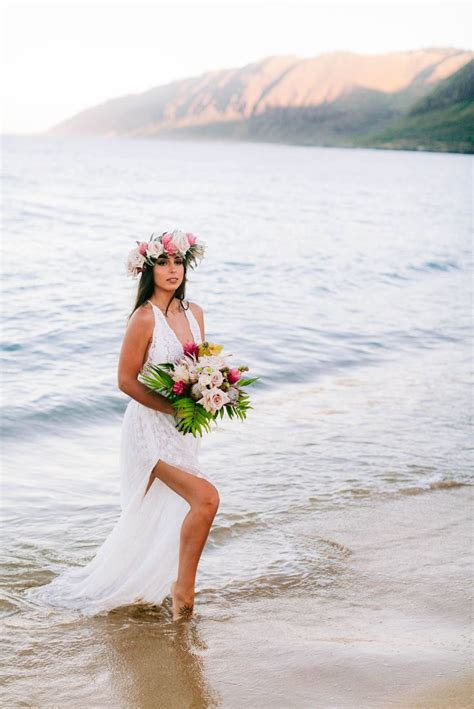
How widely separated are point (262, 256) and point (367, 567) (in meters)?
22.1

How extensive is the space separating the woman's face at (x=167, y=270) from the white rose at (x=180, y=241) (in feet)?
0.18

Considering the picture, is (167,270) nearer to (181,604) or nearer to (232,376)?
(232,376)

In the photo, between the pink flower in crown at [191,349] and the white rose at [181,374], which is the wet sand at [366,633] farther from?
the pink flower in crown at [191,349]

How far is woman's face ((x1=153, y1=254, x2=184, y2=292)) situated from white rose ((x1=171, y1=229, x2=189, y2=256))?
54 millimetres

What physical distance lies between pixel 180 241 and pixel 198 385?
3.08 ft

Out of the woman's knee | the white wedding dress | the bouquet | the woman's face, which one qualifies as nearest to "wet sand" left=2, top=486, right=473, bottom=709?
the white wedding dress

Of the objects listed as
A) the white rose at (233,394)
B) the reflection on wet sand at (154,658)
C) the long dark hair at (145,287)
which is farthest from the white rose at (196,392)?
the reflection on wet sand at (154,658)

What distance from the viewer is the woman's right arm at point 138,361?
208 inches

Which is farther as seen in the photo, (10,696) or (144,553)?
(144,553)

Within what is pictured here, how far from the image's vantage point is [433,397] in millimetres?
12195

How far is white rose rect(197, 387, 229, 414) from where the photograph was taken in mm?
5000

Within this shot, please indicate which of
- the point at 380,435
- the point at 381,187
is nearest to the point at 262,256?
the point at 380,435

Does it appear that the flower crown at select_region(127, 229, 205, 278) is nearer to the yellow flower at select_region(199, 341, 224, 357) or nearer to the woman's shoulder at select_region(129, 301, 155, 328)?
the woman's shoulder at select_region(129, 301, 155, 328)

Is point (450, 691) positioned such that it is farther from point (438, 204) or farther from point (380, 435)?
point (438, 204)
